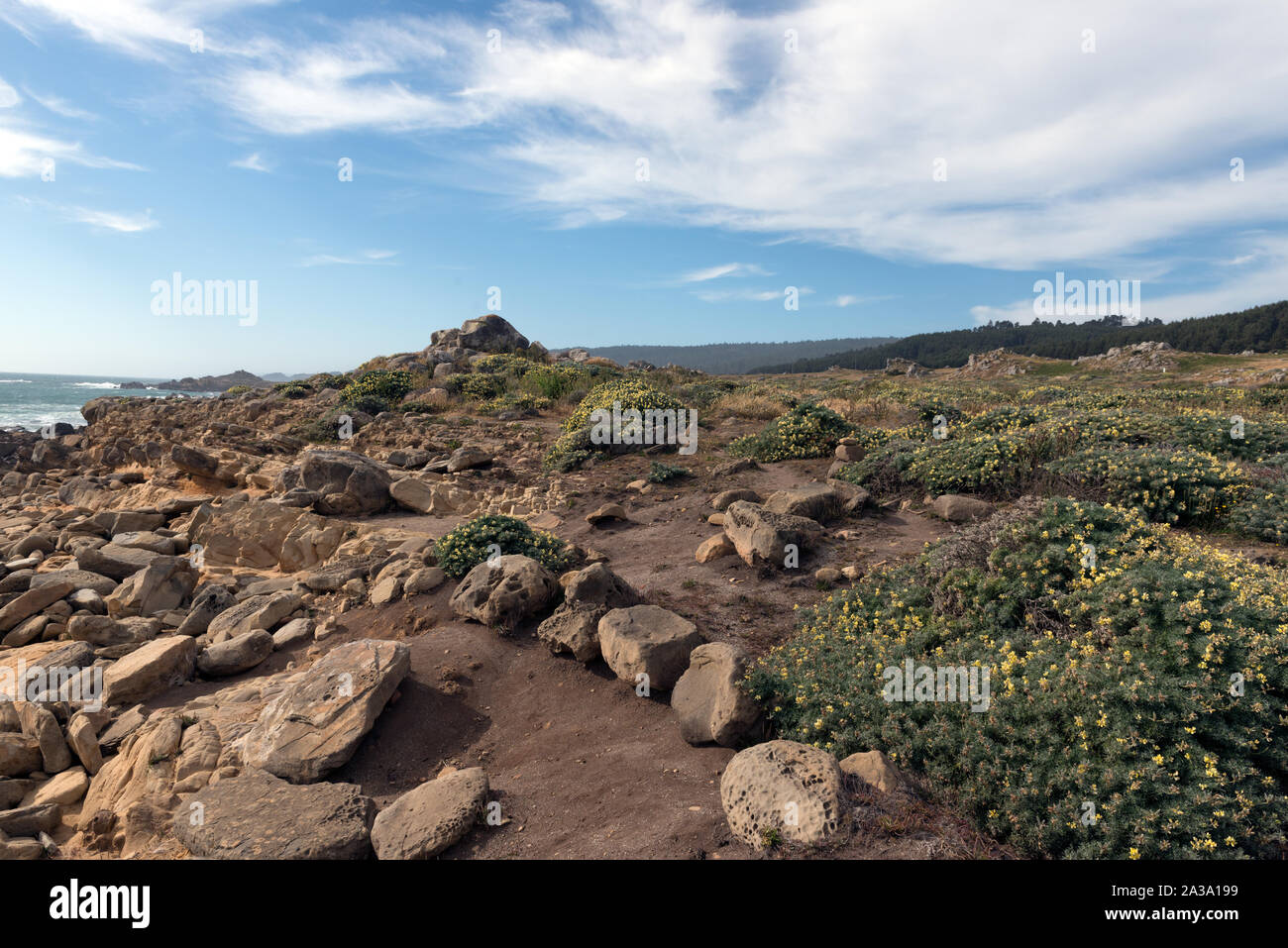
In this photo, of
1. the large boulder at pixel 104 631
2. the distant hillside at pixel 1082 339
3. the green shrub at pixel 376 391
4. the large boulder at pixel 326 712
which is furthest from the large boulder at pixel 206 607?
the distant hillside at pixel 1082 339

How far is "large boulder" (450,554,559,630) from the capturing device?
5.99 meters

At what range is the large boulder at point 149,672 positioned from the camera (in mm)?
5633

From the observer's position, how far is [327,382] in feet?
76.7

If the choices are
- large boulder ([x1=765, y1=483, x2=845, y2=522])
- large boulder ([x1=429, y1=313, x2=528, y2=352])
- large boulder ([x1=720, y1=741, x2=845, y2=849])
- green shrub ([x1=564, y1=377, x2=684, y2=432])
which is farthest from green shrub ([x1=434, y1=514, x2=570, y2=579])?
large boulder ([x1=429, y1=313, x2=528, y2=352])

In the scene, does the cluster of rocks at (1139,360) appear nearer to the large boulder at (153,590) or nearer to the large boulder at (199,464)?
the large boulder at (199,464)

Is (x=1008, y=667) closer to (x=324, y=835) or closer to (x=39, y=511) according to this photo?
(x=324, y=835)

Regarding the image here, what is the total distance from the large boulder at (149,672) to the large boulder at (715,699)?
15.7 ft

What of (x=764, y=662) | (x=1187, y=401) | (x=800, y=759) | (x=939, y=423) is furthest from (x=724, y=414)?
(x=800, y=759)

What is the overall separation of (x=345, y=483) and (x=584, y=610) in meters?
6.46

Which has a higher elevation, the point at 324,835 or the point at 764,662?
the point at 764,662

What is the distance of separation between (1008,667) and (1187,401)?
14636 mm

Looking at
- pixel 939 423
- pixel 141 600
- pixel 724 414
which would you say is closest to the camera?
pixel 141 600

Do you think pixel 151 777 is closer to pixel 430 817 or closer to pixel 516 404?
pixel 430 817
